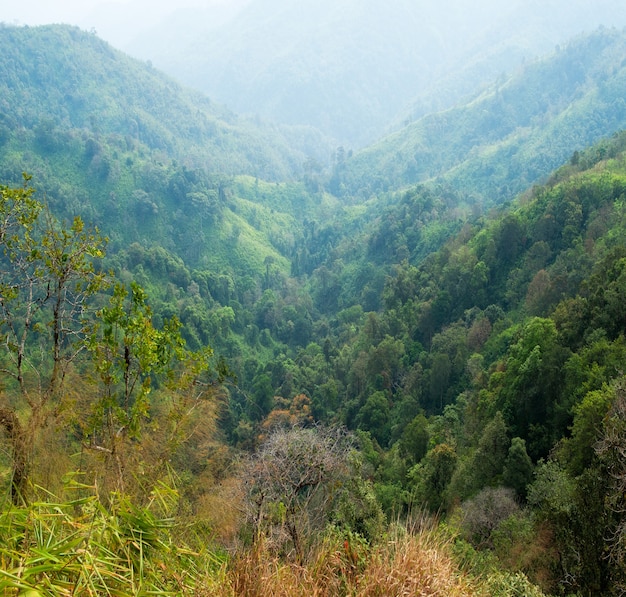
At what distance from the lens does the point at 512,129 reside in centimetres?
13825

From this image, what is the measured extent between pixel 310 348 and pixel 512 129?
10562 cm

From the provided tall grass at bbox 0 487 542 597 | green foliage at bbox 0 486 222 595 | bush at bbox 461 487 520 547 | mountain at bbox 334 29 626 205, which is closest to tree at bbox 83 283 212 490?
tall grass at bbox 0 487 542 597

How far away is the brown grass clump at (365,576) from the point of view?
3762mm

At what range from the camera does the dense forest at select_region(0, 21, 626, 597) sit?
4520 mm

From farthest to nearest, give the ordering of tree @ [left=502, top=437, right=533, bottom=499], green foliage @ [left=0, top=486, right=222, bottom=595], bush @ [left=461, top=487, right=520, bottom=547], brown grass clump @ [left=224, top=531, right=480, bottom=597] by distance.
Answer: tree @ [left=502, top=437, right=533, bottom=499]
bush @ [left=461, top=487, right=520, bottom=547]
brown grass clump @ [left=224, top=531, right=480, bottom=597]
green foliage @ [left=0, top=486, right=222, bottom=595]

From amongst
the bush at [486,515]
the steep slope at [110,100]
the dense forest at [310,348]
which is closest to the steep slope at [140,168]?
the steep slope at [110,100]

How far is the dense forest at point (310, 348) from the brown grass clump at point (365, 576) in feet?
0.09

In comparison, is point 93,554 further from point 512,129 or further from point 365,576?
point 512,129

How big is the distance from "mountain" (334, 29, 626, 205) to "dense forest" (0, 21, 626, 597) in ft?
2.64

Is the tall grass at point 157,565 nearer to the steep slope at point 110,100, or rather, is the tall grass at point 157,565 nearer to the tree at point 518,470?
the tree at point 518,470

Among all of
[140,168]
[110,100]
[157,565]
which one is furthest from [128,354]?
[110,100]

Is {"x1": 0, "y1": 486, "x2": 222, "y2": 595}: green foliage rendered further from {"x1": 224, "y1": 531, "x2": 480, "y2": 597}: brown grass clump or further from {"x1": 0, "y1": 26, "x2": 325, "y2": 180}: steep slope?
{"x1": 0, "y1": 26, "x2": 325, "y2": 180}: steep slope

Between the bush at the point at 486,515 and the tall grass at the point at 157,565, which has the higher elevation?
the tall grass at the point at 157,565

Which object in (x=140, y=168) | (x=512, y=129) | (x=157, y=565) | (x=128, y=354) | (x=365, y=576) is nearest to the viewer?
(x=157, y=565)
